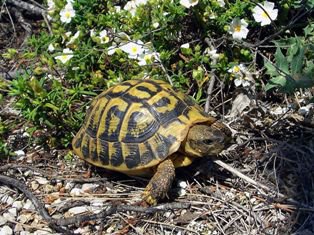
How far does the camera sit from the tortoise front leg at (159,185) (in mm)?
3812

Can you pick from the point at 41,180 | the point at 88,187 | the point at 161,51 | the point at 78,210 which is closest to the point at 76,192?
the point at 88,187

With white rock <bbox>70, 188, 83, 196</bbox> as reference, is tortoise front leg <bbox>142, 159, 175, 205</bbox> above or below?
above

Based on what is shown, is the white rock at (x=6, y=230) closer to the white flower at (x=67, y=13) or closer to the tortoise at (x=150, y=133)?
the tortoise at (x=150, y=133)

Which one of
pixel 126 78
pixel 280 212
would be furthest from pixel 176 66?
pixel 280 212

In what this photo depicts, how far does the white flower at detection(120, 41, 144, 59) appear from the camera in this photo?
14.9ft

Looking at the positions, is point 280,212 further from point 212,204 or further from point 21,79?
point 21,79

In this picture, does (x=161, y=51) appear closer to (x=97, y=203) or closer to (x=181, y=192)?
(x=181, y=192)

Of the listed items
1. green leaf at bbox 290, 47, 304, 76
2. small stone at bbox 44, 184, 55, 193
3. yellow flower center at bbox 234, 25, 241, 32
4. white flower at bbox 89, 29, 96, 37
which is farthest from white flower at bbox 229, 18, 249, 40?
small stone at bbox 44, 184, 55, 193

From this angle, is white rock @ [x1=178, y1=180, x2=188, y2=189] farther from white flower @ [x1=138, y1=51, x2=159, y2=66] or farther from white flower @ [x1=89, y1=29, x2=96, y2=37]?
white flower @ [x1=89, y1=29, x2=96, y2=37]

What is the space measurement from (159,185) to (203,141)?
1.25ft

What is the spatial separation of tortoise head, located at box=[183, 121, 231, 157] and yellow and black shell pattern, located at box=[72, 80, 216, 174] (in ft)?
0.18

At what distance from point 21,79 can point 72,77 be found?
0.53m

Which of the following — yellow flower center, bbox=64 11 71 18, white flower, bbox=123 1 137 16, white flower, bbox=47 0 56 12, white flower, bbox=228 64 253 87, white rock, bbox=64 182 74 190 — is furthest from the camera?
white flower, bbox=47 0 56 12

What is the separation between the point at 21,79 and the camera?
4.27 m
